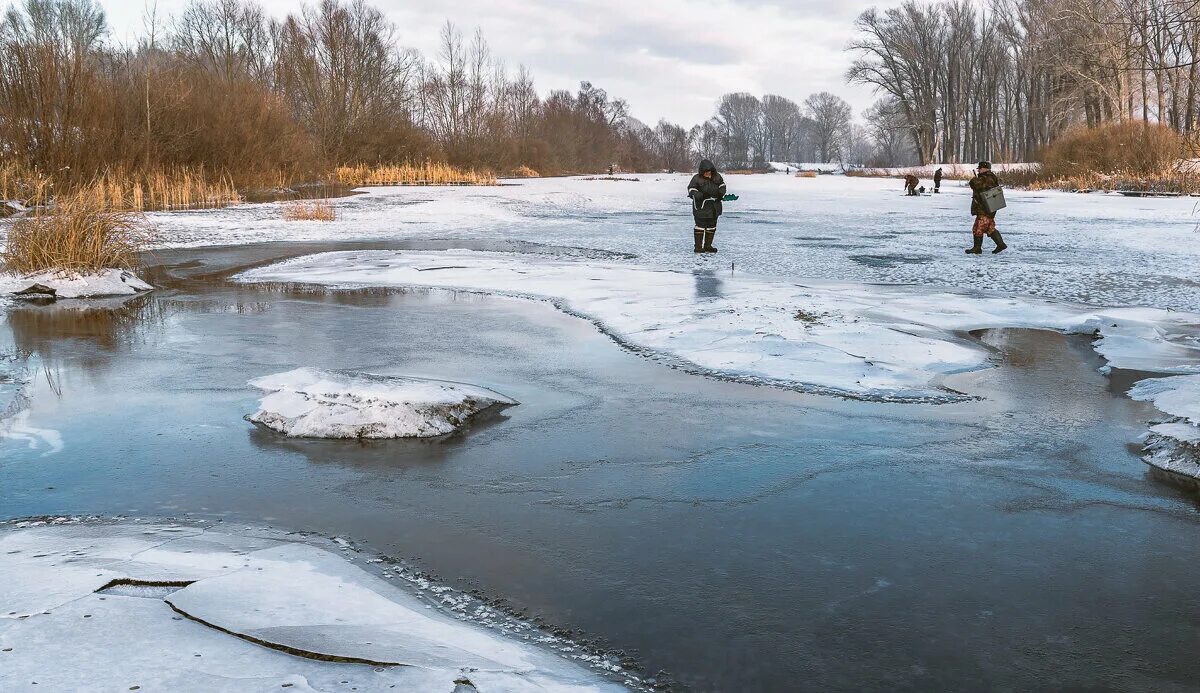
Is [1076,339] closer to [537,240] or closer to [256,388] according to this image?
[256,388]

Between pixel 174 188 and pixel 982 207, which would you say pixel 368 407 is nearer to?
pixel 982 207

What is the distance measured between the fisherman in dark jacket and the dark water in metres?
6.83

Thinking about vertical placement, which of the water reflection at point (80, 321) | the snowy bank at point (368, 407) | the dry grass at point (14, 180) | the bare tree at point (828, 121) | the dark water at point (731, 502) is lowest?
the dark water at point (731, 502)

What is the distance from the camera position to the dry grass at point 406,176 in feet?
116

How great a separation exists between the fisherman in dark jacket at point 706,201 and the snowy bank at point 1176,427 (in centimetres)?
777

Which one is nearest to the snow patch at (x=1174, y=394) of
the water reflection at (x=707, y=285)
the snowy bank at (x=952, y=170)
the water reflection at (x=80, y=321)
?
the water reflection at (x=707, y=285)

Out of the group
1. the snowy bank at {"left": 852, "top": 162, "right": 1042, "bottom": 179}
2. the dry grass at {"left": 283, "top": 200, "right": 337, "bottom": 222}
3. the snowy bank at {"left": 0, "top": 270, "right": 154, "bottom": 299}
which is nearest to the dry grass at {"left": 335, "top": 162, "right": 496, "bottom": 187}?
the dry grass at {"left": 283, "top": 200, "right": 337, "bottom": 222}

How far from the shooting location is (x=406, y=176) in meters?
37.2

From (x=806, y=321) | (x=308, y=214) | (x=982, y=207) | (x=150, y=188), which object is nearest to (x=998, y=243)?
(x=982, y=207)

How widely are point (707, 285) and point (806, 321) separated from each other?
8.28ft

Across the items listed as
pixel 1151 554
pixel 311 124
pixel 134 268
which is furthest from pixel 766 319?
pixel 311 124

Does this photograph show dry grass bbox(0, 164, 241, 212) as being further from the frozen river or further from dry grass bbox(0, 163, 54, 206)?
the frozen river

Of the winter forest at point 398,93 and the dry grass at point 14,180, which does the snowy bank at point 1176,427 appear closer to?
the winter forest at point 398,93

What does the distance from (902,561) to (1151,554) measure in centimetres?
93
